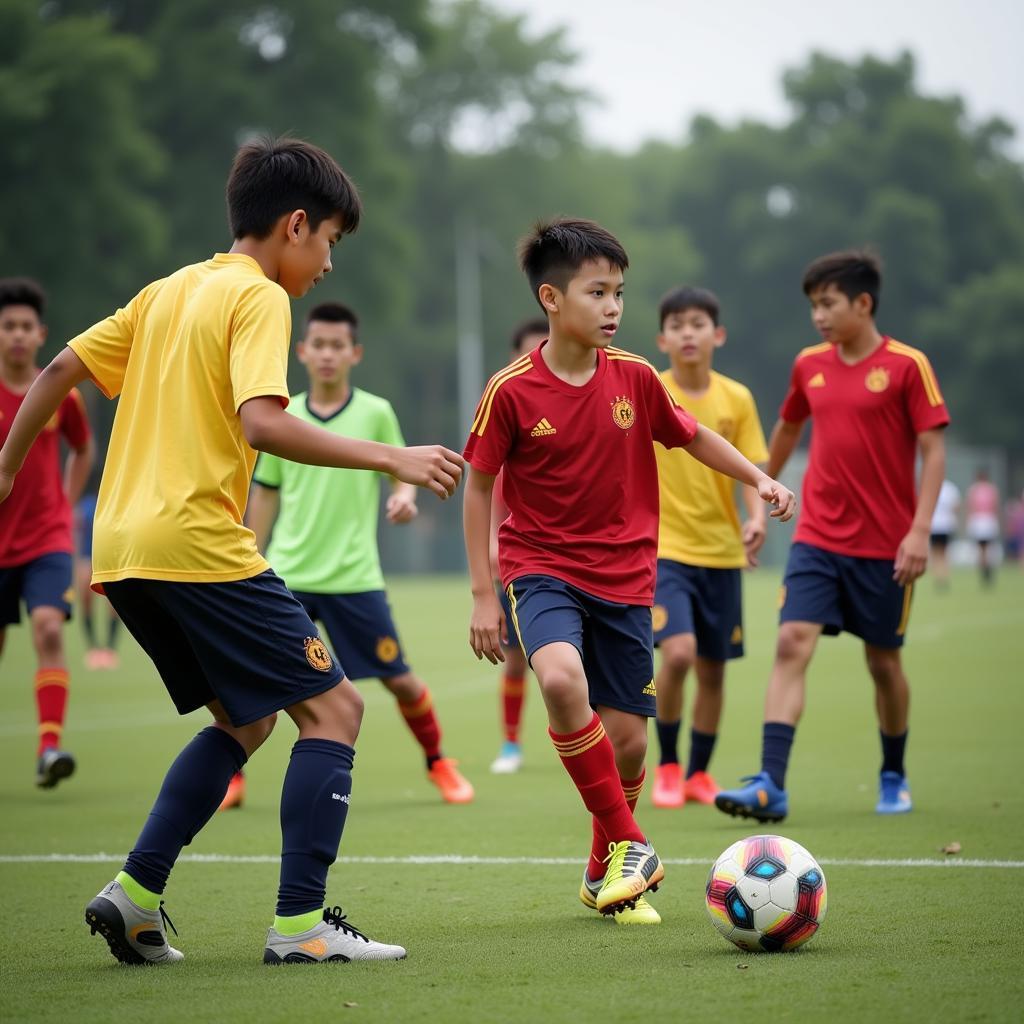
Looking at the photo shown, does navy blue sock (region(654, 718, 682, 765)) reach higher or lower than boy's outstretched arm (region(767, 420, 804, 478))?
lower

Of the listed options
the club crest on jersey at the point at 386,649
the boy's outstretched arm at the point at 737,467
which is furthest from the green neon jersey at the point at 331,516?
the boy's outstretched arm at the point at 737,467

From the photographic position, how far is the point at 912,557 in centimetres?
730

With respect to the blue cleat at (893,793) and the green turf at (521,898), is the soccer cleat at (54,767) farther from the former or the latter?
the blue cleat at (893,793)

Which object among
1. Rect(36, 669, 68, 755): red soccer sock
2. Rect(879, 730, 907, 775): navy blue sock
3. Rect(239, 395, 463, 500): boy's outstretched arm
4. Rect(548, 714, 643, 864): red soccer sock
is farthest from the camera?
Rect(36, 669, 68, 755): red soccer sock

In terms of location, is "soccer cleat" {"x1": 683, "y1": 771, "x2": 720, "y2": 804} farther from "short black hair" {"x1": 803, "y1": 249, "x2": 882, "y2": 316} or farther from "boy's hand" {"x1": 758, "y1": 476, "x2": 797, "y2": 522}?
"boy's hand" {"x1": 758, "y1": 476, "x2": 797, "y2": 522}

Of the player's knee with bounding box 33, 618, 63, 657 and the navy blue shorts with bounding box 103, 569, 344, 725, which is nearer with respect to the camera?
the navy blue shorts with bounding box 103, 569, 344, 725

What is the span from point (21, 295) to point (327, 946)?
5.17 metres

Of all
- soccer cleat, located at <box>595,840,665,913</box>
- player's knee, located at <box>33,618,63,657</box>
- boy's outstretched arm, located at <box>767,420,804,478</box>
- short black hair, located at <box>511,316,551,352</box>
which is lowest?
soccer cleat, located at <box>595,840,665,913</box>

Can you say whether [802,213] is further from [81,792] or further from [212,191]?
[81,792]

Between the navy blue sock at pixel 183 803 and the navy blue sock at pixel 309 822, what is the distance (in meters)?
0.28

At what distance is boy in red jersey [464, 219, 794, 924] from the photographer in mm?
5461

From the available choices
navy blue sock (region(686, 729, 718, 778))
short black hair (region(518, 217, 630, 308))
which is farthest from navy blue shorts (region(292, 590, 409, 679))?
short black hair (region(518, 217, 630, 308))

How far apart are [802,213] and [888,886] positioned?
66345 mm

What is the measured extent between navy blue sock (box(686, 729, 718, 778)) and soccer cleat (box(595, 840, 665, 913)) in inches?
124
